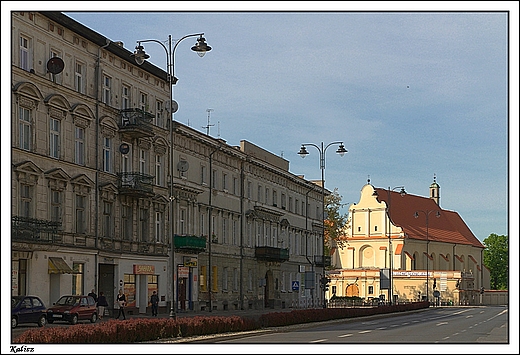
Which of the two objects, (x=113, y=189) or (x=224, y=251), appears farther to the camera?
(x=224, y=251)

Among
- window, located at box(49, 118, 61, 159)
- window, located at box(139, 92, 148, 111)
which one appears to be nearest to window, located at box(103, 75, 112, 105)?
window, located at box(139, 92, 148, 111)

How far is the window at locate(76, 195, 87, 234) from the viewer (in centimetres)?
4456

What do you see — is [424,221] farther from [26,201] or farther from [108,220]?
[26,201]

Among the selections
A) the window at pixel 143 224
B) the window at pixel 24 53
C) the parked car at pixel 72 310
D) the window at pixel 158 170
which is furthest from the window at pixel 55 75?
the window at pixel 158 170

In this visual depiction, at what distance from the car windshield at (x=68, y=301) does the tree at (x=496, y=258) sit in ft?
454

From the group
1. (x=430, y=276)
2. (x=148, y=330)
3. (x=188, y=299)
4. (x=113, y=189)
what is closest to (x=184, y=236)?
(x=188, y=299)

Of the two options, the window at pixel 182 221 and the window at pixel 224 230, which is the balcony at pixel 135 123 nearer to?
the window at pixel 182 221

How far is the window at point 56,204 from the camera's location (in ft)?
139

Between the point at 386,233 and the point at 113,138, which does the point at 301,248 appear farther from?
the point at 386,233

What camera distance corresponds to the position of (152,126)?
52.5 meters

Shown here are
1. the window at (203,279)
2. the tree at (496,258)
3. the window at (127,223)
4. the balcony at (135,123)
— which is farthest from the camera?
the tree at (496,258)

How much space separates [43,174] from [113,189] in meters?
7.22

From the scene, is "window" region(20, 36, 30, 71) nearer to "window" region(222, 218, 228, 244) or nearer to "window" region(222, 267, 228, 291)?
"window" region(222, 218, 228, 244)

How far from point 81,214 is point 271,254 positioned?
28618 mm
